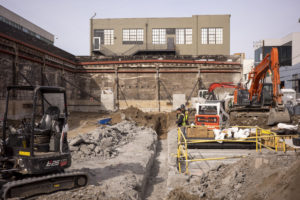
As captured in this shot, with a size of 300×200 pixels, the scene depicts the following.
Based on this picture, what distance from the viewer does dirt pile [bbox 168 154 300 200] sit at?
3.63 meters

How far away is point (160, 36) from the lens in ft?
110

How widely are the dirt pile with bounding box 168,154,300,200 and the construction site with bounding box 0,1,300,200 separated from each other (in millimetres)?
26

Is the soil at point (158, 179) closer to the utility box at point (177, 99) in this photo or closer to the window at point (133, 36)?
the utility box at point (177, 99)

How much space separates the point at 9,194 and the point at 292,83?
1375 inches

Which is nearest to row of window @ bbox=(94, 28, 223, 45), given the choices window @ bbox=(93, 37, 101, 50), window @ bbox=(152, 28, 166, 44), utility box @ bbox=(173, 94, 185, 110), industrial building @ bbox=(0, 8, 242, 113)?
window @ bbox=(152, 28, 166, 44)

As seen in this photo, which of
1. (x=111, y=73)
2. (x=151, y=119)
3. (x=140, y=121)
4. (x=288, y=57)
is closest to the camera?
(x=140, y=121)

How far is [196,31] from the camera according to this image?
33.4 metres

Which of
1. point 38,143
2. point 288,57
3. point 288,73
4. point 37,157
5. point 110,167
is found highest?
point 288,57

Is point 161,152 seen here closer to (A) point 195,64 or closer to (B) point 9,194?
(B) point 9,194

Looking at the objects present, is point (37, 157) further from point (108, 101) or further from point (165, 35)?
point (165, 35)

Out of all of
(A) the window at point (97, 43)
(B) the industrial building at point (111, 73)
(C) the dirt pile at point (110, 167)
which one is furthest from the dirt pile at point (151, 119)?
(A) the window at point (97, 43)

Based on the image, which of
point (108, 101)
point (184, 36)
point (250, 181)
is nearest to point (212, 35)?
point (184, 36)

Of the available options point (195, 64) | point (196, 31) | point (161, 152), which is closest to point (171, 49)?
point (196, 31)

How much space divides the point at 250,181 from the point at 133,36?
31.6m
